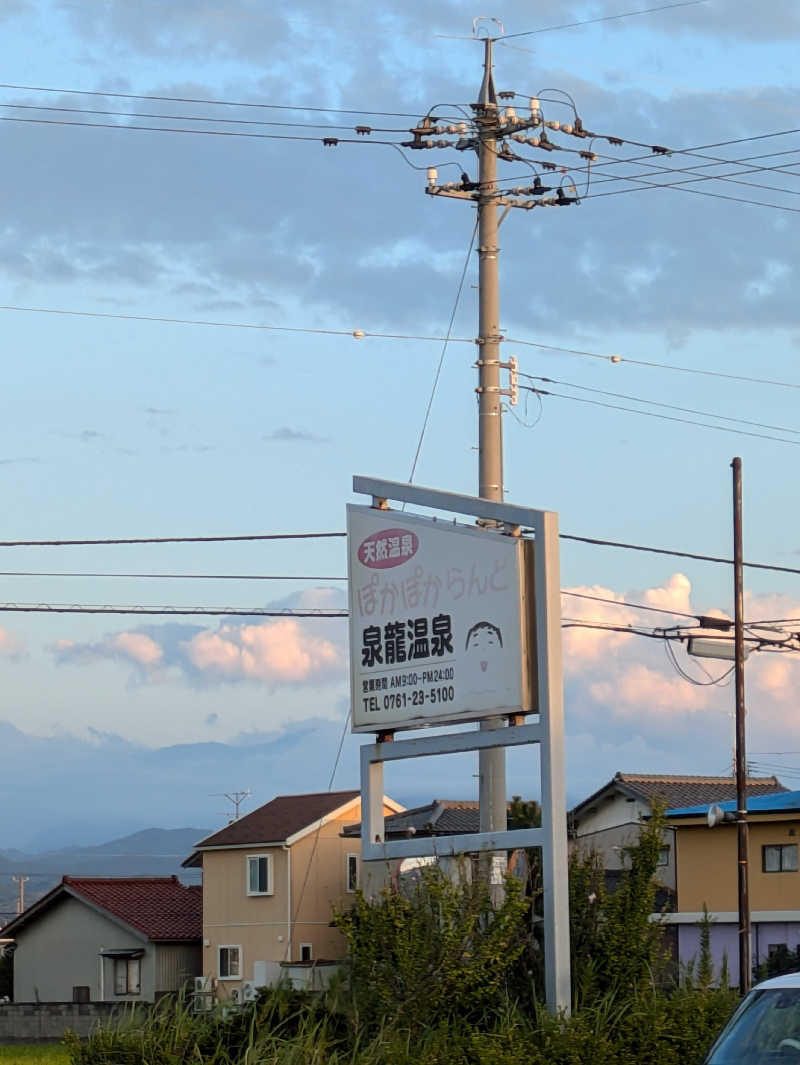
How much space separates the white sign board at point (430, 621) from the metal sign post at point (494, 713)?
0.02 meters

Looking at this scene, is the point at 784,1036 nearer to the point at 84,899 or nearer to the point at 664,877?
the point at 664,877

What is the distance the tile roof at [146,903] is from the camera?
5684 centimetres

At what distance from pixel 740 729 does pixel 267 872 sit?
26.0m

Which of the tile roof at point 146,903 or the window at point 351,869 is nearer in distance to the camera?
the window at point 351,869

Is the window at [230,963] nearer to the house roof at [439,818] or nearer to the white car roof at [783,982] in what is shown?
the house roof at [439,818]

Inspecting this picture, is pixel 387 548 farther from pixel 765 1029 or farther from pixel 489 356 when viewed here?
pixel 765 1029

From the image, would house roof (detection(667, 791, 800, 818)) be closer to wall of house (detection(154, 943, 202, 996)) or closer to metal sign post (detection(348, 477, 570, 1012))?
wall of house (detection(154, 943, 202, 996))

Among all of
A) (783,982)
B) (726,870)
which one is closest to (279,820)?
(726,870)

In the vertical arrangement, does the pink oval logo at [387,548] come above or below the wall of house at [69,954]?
above

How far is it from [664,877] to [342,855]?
423 inches

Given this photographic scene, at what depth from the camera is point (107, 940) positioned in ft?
189

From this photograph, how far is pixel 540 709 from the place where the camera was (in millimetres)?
16375

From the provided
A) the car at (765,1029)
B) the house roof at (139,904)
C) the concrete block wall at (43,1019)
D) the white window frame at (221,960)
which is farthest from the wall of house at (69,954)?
the car at (765,1029)

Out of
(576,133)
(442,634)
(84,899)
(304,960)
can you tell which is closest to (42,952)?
(84,899)
